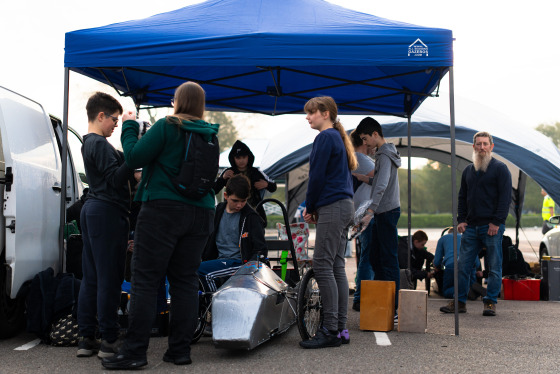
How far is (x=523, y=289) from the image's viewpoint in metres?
8.86

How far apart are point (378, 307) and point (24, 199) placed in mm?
3142

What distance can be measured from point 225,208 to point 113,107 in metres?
1.52

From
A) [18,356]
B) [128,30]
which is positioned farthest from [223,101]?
[18,356]

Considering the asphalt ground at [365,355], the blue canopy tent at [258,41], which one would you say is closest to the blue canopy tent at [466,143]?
the blue canopy tent at [258,41]

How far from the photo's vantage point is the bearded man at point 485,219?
712 centimetres

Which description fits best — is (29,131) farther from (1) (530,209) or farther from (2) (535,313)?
(1) (530,209)

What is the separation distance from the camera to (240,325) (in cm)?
444

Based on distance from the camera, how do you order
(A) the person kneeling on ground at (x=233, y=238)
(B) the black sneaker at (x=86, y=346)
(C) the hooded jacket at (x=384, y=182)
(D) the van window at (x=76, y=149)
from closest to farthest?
(B) the black sneaker at (x=86, y=346) → (A) the person kneeling on ground at (x=233, y=238) → (C) the hooded jacket at (x=384, y=182) → (D) the van window at (x=76, y=149)

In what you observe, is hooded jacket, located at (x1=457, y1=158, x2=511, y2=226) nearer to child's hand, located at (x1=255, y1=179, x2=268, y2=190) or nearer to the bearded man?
the bearded man

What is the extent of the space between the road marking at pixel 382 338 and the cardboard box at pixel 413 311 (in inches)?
9.7

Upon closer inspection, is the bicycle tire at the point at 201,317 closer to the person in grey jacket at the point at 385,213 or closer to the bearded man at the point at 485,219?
the person in grey jacket at the point at 385,213

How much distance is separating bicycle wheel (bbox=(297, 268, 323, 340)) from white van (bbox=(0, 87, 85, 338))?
2.18m

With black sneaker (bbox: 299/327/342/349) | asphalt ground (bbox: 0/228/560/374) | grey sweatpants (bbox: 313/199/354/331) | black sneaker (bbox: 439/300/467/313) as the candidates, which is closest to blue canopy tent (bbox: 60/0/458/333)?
grey sweatpants (bbox: 313/199/354/331)

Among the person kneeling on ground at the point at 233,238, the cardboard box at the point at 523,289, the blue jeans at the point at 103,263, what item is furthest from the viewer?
the cardboard box at the point at 523,289
